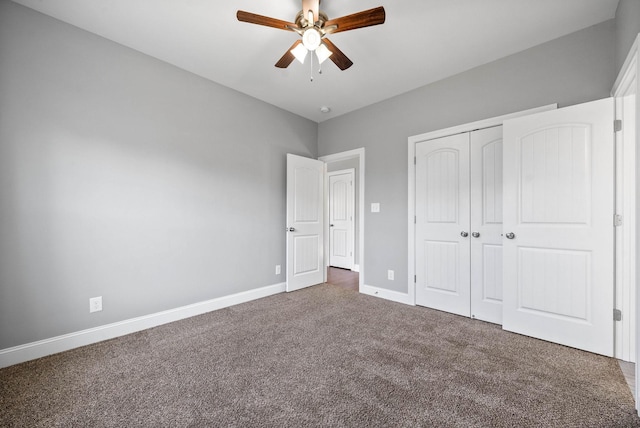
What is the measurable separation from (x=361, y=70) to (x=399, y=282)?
2521 millimetres

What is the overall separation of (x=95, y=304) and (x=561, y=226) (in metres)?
3.98

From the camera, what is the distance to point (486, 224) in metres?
2.73

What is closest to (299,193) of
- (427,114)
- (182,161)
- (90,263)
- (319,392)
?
(182,161)

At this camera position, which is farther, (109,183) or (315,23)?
(109,183)

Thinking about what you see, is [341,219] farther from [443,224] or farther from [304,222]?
[443,224]

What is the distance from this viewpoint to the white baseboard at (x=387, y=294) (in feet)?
10.8

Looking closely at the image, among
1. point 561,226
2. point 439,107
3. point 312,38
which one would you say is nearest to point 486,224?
point 561,226

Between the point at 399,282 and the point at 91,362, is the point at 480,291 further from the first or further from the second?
the point at 91,362

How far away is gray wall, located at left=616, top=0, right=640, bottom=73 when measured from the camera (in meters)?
1.64

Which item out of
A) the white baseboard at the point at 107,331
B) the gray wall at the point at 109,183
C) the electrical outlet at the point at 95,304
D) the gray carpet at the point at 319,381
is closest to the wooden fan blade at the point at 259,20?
the gray wall at the point at 109,183

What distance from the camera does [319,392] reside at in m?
1.60

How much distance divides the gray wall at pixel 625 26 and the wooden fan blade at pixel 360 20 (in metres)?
1.51

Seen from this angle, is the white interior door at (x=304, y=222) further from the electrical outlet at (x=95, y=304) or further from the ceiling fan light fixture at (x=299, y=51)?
the electrical outlet at (x=95, y=304)

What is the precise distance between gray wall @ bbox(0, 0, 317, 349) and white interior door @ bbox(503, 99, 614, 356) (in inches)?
113
